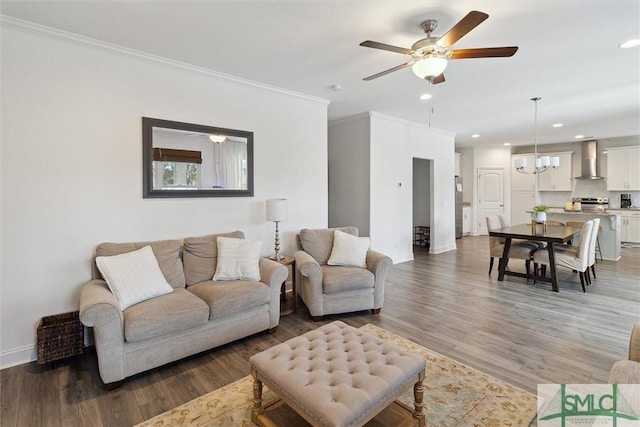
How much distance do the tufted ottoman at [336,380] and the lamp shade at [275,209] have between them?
5.97ft

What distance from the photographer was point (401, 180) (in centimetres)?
608

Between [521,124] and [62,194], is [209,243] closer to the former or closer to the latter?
[62,194]

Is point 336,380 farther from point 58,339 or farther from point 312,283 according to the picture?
point 58,339

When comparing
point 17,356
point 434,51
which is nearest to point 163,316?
point 17,356

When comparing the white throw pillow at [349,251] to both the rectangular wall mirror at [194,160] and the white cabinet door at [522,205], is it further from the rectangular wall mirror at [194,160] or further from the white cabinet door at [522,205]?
the white cabinet door at [522,205]

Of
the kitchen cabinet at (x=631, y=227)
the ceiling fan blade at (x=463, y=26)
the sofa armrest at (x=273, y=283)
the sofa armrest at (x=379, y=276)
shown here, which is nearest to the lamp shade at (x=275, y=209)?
the sofa armrest at (x=273, y=283)

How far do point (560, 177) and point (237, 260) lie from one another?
9619mm

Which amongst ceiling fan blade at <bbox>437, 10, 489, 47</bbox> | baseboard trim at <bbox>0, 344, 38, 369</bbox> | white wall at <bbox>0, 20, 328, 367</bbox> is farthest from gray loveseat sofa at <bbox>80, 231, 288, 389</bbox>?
ceiling fan blade at <bbox>437, 10, 489, 47</bbox>

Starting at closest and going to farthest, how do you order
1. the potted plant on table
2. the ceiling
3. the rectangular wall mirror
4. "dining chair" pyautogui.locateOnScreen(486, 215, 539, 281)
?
the ceiling
the rectangular wall mirror
"dining chair" pyautogui.locateOnScreen(486, 215, 539, 281)
the potted plant on table

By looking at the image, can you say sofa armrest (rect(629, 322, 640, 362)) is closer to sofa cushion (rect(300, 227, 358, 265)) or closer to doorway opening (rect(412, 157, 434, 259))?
sofa cushion (rect(300, 227, 358, 265))

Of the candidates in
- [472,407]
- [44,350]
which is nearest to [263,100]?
[44,350]

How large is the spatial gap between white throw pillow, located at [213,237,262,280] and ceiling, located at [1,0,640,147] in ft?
6.31

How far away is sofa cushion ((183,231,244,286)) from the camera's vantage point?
315 cm

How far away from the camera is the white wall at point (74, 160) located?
2.56 m
